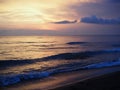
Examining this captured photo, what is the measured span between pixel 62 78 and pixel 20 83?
2179 millimetres

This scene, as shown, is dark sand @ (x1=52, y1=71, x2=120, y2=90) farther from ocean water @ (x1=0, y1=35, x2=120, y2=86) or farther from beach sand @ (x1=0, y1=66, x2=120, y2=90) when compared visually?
ocean water @ (x1=0, y1=35, x2=120, y2=86)

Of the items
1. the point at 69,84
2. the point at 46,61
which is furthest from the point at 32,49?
the point at 69,84

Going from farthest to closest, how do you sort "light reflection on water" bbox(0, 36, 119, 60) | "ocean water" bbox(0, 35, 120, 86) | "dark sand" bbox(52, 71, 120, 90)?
"light reflection on water" bbox(0, 36, 119, 60) → "ocean water" bbox(0, 35, 120, 86) → "dark sand" bbox(52, 71, 120, 90)

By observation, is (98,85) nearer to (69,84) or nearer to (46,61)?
(69,84)

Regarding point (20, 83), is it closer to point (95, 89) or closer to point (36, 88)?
point (36, 88)

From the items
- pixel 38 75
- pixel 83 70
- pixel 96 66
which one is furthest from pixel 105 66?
pixel 38 75

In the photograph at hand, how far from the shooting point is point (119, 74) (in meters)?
12.9

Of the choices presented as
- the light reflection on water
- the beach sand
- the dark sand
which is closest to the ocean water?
the light reflection on water

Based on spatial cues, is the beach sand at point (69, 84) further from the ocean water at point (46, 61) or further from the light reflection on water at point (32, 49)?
the light reflection on water at point (32, 49)

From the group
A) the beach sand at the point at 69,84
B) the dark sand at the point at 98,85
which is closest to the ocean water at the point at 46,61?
the beach sand at the point at 69,84

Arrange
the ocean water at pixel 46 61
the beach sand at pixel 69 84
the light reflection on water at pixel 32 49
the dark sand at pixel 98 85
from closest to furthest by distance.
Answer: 1. the dark sand at pixel 98 85
2. the beach sand at pixel 69 84
3. the ocean water at pixel 46 61
4. the light reflection on water at pixel 32 49

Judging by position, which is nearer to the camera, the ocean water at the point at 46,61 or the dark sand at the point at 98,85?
the dark sand at the point at 98,85

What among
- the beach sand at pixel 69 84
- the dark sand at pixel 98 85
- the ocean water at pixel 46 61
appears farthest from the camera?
the ocean water at pixel 46 61

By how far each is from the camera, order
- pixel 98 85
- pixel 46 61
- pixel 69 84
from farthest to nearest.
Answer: pixel 46 61, pixel 69 84, pixel 98 85
